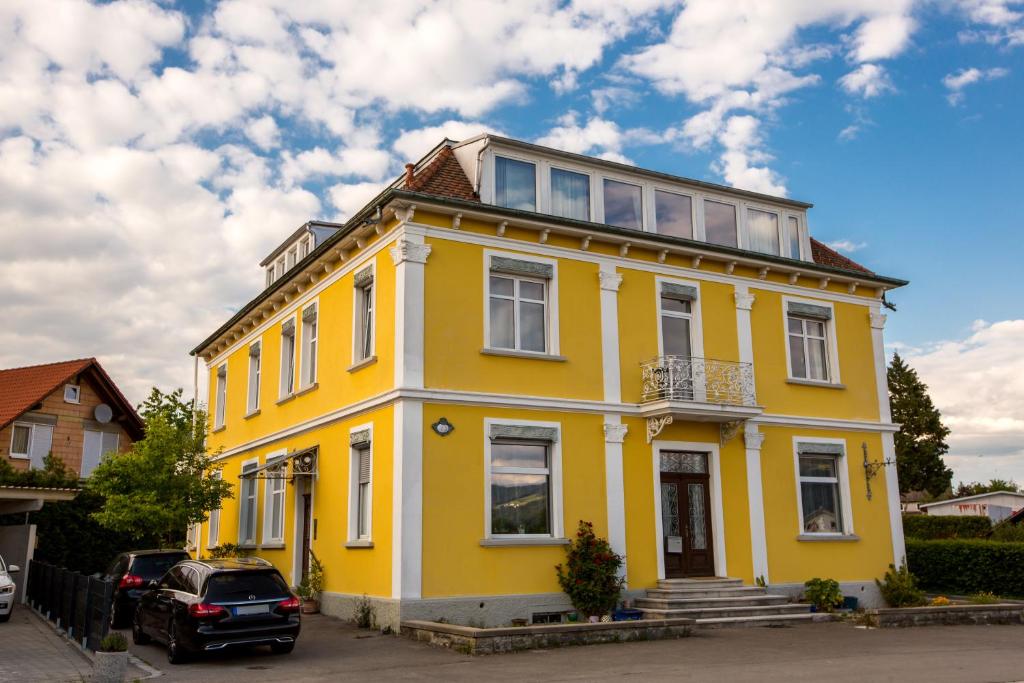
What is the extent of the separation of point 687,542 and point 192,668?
10.2 m

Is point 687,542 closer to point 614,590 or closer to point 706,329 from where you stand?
point 614,590

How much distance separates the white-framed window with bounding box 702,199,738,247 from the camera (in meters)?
21.3

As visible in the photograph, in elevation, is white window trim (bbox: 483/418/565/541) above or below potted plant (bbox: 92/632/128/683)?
above

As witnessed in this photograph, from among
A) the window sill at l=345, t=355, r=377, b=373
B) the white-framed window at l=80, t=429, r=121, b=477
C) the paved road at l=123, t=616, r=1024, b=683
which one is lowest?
the paved road at l=123, t=616, r=1024, b=683

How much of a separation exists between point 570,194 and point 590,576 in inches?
310

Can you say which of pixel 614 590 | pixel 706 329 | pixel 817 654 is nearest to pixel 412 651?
pixel 614 590

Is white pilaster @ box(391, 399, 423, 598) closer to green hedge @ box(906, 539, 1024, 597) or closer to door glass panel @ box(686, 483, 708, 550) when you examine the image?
door glass panel @ box(686, 483, 708, 550)

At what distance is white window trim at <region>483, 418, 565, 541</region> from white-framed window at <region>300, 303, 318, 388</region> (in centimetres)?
617

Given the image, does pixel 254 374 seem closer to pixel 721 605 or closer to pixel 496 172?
pixel 496 172

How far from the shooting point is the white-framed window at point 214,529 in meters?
26.8

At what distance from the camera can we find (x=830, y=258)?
2334 cm

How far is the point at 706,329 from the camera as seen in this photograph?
20.2m

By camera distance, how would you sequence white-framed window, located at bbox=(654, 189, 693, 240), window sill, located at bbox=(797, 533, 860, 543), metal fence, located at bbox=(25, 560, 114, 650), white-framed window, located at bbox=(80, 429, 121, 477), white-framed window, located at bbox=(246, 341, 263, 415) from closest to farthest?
metal fence, located at bbox=(25, 560, 114, 650), window sill, located at bbox=(797, 533, 860, 543), white-framed window, located at bbox=(654, 189, 693, 240), white-framed window, located at bbox=(246, 341, 263, 415), white-framed window, located at bbox=(80, 429, 121, 477)

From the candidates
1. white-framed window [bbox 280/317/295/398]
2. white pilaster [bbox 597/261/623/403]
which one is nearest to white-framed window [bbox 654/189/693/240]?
white pilaster [bbox 597/261/623/403]
